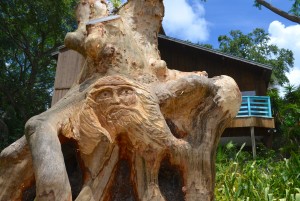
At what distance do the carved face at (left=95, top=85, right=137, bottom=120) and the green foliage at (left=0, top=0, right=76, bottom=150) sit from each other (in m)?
15.3

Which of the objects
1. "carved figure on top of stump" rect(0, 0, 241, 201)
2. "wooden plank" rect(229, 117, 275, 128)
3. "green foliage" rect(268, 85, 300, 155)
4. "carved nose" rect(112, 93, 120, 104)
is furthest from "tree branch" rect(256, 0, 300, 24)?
"carved nose" rect(112, 93, 120, 104)

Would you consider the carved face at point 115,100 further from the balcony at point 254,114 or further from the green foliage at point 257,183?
the balcony at point 254,114

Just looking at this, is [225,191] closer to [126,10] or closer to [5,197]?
Result: [126,10]

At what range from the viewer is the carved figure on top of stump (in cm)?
312

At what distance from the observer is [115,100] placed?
3.22 meters

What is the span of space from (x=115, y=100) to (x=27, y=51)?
695 inches

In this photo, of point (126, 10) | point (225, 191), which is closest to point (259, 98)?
point (225, 191)

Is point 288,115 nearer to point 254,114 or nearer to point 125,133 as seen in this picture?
point 254,114

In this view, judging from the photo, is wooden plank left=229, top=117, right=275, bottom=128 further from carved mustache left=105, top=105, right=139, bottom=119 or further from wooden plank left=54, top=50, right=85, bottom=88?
carved mustache left=105, top=105, right=139, bottom=119

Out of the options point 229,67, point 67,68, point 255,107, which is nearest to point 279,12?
point 255,107

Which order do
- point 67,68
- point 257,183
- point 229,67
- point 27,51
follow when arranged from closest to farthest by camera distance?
point 257,183, point 67,68, point 229,67, point 27,51

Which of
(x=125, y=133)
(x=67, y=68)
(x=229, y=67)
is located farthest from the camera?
(x=229, y=67)

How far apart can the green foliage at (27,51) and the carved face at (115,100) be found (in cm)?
1530

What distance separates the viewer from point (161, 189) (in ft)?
11.0
